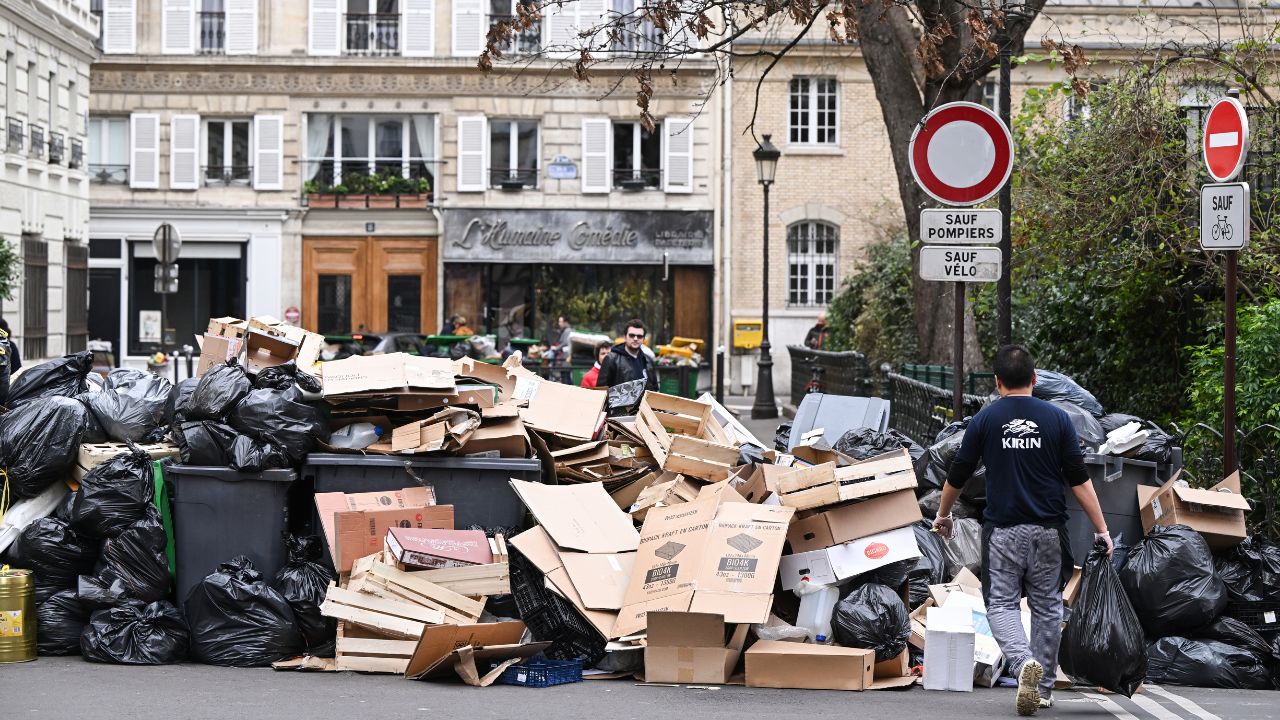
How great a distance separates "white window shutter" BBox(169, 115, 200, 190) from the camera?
3525cm

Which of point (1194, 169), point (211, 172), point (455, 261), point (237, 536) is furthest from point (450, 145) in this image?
point (237, 536)

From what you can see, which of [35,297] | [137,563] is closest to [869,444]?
[137,563]

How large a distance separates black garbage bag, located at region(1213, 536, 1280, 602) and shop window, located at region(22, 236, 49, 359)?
23893 mm

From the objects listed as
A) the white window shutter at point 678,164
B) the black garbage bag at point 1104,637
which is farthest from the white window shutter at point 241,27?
the black garbage bag at point 1104,637

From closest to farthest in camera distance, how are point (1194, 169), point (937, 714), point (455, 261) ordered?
point (937, 714) < point (1194, 169) < point (455, 261)

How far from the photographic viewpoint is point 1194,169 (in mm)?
12922

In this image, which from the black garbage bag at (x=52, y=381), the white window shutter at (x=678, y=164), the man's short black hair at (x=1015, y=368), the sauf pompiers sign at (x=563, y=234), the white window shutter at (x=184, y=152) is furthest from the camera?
the white window shutter at (x=184, y=152)

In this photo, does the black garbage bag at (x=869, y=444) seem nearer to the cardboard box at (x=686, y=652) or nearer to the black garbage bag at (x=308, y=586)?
the cardboard box at (x=686, y=652)

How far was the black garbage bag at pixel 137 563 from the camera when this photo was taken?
7.61 meters

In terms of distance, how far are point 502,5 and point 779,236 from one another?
27.4ft

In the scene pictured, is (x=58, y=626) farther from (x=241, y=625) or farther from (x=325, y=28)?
(x=325, y=28)

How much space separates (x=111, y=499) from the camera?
7.71 metres

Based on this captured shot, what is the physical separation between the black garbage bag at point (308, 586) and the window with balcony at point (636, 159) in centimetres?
2761

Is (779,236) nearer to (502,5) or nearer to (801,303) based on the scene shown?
(801,303)
